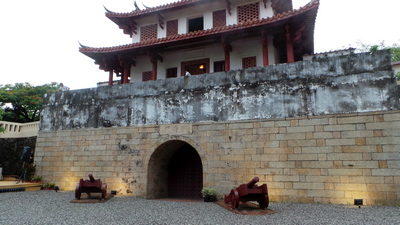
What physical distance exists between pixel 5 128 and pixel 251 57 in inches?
579

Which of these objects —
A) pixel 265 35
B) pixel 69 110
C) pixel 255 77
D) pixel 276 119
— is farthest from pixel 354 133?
pixel 69 110

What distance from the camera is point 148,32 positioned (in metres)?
13.3

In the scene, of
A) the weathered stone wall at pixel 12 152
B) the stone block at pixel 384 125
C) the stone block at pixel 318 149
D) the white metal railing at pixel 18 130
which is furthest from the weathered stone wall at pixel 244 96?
the white metal railing at pixel 18 130

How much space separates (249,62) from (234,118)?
12.7 feet

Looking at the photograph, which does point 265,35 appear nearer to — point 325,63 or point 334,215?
point 325,63

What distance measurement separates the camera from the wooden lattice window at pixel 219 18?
12042 mm

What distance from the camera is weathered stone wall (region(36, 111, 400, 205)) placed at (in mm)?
6820

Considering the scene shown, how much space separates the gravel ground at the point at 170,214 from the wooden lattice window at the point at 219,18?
8229 mm

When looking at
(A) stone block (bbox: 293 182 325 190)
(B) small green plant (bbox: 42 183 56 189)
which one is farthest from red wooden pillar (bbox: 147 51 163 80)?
(A) stone block (bbox: 293 182 325 190)

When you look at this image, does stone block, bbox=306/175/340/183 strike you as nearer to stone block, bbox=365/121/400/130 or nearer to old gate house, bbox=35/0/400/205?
old gate house, bbox=35/0/400/205

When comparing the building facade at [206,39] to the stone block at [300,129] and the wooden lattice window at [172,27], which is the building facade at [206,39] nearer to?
the wooden lattice window at [172,27]

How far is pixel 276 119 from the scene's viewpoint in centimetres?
784

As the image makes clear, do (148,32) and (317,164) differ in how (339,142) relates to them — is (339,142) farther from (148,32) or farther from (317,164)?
(148,32)

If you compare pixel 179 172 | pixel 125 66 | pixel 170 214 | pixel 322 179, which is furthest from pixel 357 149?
pixel 125 66
